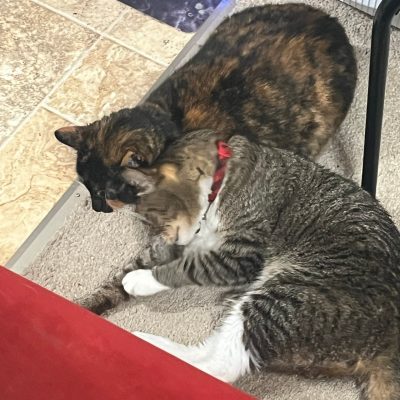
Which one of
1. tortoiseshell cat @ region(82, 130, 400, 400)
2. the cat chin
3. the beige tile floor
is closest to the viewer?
tortoiseshell cat @ region(82, 130, 400, 400)

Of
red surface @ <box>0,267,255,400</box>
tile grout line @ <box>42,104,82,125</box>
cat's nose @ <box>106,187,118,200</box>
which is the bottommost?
tile grout line @ <box>42,104,82,125</box>

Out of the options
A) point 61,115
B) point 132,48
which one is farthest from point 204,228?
point 132,48

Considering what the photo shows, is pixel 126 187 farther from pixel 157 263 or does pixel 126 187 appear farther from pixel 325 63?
pixel 325 63

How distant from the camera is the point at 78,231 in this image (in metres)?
1.73

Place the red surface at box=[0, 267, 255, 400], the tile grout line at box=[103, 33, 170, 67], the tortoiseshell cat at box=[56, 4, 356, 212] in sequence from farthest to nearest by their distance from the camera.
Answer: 1. the tile grout line at box=[103, 33, 170, 67]
2. the tortoiseshell cat at box=[56, 4, 356, 212]
3. the red surface at box=[0, 267, 255, 400]

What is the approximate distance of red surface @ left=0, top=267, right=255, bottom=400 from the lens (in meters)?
0.84

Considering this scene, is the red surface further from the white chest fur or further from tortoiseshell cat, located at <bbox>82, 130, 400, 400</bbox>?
the white chest fur

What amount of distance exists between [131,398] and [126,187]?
1.98ft

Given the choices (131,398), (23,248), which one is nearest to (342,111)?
(23,248)

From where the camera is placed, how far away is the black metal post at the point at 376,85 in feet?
4.32

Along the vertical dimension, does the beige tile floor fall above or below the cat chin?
below

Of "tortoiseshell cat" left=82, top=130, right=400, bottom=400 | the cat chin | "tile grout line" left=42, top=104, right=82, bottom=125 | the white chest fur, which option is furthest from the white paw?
"tile grout line" left=42, top=104, right=82, bottom=125

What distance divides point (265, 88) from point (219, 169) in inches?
11.3

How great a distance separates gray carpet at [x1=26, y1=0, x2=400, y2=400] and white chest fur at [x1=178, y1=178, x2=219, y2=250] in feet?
0.54
